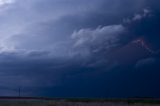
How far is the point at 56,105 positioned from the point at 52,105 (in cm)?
98

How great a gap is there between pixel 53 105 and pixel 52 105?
12.4 inches

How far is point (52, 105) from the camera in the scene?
59.0m

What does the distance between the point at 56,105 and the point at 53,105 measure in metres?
0.67

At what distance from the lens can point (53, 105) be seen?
194ft

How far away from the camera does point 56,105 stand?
196 feet
